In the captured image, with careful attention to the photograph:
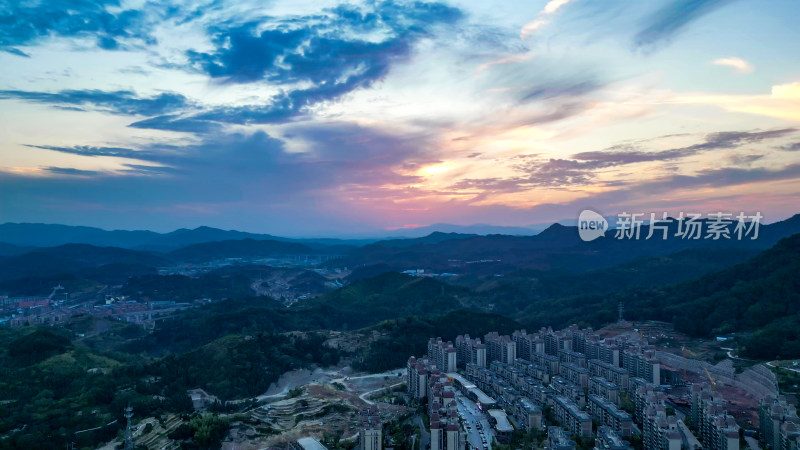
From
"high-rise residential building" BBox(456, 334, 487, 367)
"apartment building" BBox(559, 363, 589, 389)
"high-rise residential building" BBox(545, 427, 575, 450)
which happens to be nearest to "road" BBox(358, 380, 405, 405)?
"high-rise residential building" BBox(456, 334, 487, 367)

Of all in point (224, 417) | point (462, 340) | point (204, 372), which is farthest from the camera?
point (462, 340)

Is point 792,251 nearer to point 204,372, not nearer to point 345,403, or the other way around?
point 345,403

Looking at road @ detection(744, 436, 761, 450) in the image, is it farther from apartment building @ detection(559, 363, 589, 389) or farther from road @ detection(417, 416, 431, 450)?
road @ detection(417, 416, 431, 450)

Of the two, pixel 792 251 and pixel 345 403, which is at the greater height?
pixel 792 251

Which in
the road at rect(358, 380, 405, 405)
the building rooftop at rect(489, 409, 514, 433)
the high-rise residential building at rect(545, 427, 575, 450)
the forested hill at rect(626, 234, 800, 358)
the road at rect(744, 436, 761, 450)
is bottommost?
the road at rect(358, 380, 405, 405)

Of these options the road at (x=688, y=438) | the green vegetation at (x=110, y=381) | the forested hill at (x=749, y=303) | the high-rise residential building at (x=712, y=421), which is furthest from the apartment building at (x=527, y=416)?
the forested hill at (x=749, y=303)

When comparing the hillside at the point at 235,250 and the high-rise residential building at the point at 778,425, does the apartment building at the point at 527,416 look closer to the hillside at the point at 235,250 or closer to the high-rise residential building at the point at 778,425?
the high-rise residential building at the point at 778,425

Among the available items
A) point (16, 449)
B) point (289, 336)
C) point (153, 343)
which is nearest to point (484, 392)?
point (289, 336)

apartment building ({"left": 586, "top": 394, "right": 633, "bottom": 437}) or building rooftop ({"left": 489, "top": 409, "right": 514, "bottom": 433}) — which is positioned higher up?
apartment building ({"left": 586, "top": 394, "right": 633, "bottom": 437})
